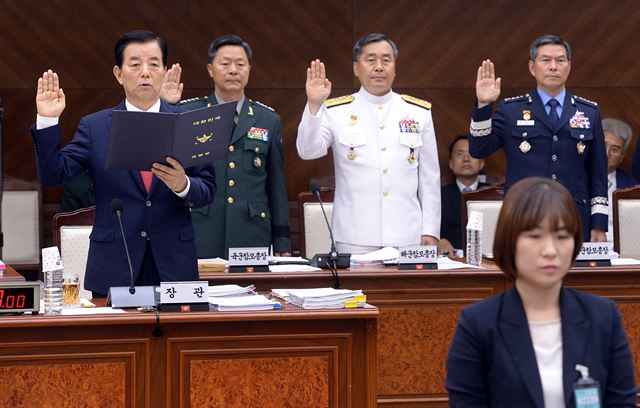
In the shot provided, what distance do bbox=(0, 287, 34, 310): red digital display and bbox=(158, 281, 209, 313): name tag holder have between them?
1.16 ft

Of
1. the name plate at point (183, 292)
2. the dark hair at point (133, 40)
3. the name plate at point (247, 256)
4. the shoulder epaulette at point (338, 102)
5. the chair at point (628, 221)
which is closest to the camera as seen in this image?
the name plate at point (183, 292)

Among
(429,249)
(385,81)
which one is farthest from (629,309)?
(385,81)

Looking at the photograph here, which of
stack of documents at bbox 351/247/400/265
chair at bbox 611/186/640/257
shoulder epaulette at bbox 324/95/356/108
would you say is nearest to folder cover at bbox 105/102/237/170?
stack of documents at bbox 351/247/400/265

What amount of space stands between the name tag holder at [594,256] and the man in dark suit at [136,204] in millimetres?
1590

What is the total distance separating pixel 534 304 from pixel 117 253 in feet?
5.73

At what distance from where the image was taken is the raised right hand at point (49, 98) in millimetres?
3500

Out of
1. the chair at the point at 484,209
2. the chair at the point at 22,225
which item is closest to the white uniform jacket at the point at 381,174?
the chair at the point at 484,209

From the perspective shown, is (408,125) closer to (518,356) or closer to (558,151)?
(558,151)

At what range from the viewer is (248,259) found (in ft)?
14.0

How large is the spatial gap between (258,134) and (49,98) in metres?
1.60

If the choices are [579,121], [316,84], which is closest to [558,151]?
[579,121]

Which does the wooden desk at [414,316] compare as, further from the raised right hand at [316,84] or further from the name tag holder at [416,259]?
the raised right hand at [316,84]

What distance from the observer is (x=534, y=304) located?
7.23ft

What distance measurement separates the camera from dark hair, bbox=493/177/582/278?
2.12 m
